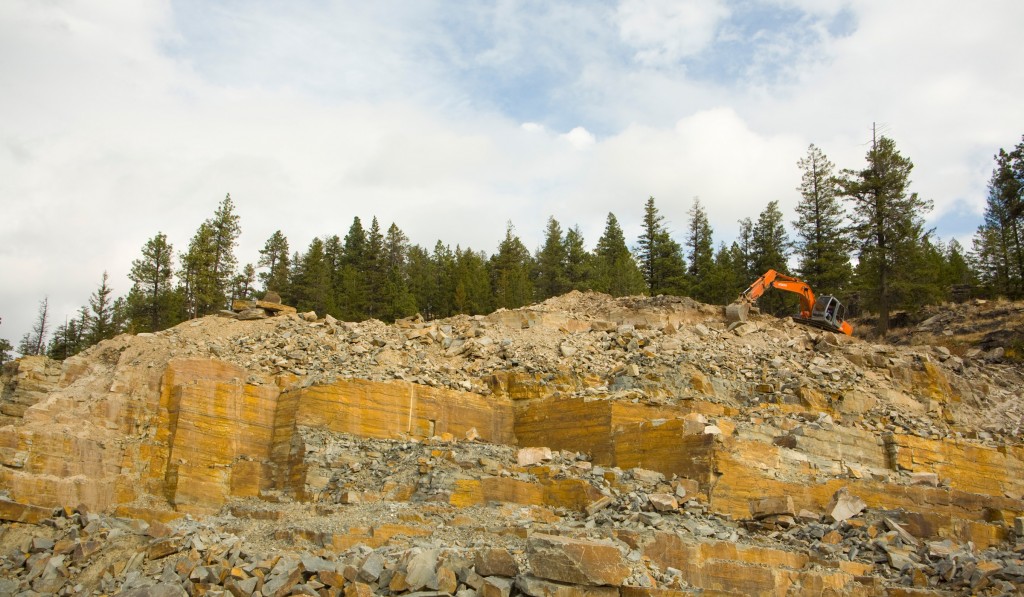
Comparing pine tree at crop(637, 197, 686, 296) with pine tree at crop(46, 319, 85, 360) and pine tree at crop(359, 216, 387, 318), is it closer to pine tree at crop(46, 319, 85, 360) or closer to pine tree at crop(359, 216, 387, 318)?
pine tree at crop(359, 216, 387, 318)

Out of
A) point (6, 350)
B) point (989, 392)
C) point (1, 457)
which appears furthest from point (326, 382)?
point (6, 350)

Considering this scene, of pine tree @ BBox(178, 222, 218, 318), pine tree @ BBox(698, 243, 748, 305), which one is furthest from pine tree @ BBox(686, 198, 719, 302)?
pine tree @ BBox(178, 222, 218, 318)

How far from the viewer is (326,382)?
19.1 metres

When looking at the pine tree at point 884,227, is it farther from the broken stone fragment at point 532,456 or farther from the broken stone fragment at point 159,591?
the broken stone fragment at point 159,591

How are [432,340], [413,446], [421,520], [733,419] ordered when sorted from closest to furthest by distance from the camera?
[421,520], [413,446], [733,419], [432,340]

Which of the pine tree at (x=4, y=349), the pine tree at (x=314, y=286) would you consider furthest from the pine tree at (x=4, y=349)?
the pine tree at (x=314, y=286)

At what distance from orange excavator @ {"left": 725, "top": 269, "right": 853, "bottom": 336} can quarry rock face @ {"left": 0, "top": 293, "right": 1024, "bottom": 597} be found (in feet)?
8.07

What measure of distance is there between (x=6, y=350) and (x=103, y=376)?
1194 inches

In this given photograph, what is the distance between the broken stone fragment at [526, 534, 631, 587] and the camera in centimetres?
1109

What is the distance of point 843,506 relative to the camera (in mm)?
16250

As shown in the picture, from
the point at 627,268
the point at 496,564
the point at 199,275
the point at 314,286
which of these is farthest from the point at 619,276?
the point at 496,564

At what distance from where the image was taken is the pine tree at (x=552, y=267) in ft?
152

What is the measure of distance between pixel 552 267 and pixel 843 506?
31.9 meters

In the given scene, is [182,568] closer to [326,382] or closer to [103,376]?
[326,382]
